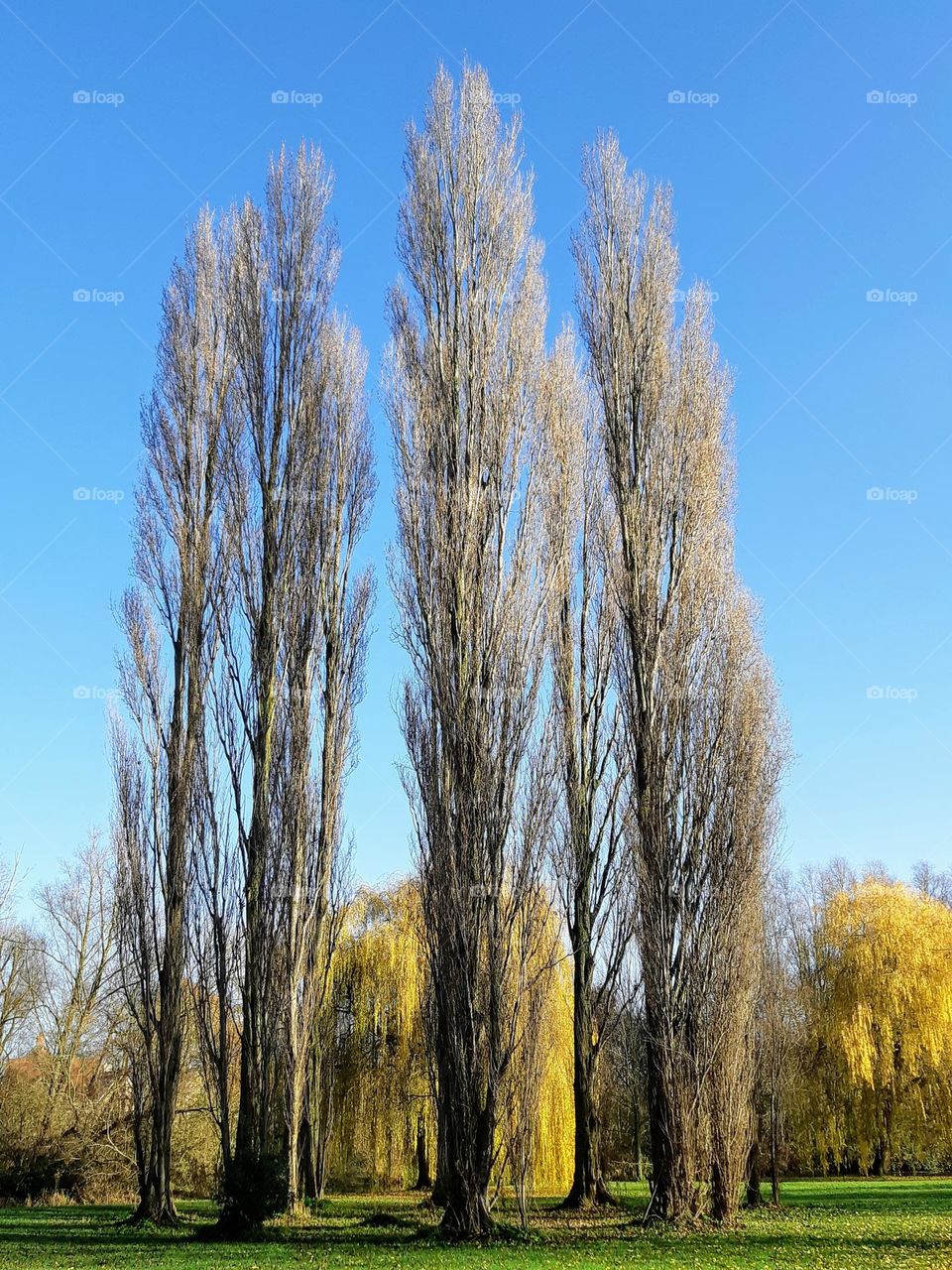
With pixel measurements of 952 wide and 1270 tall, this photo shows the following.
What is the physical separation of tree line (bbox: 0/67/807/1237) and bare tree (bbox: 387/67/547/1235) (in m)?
0.04

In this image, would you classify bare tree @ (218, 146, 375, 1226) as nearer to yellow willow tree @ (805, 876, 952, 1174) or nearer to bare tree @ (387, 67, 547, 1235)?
bare tree @ (387, 67, 547, 1235)

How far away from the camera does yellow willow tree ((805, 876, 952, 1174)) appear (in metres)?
25.2

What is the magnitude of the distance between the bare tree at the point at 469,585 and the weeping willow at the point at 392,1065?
8179 millimetres

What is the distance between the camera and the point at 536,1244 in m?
10.2

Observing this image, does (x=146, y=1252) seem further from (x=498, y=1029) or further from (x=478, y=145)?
(x=478, y=145)

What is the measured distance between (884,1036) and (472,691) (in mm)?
19613

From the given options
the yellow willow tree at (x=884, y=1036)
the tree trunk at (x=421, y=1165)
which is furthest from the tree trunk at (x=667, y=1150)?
the yellow willow tree at (x=884, y=1036)

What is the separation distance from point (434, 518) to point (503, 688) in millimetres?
2213

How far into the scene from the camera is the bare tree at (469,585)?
10.8 metres

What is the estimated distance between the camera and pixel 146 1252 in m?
10.8

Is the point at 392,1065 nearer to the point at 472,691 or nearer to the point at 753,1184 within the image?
the point at 753,1184

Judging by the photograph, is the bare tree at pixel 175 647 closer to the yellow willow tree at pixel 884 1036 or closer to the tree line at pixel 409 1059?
the tree line at pixel 409 1059

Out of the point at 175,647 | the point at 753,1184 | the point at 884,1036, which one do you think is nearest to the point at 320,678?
the point at 175,647

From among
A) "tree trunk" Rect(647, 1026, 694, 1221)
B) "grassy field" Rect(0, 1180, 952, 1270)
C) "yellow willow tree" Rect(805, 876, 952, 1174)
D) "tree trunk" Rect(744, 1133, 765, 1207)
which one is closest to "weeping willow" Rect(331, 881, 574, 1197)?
"tree trunk" Rect(744, 1133, 765, 1207)
